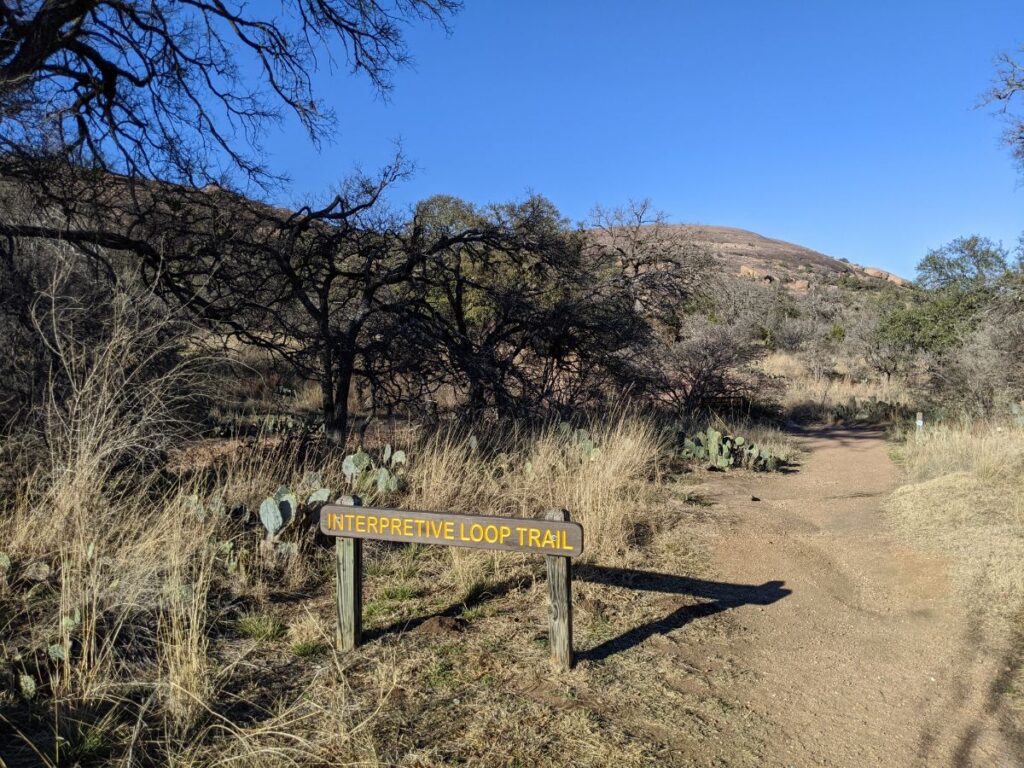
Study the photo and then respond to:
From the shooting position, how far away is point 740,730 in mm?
3547

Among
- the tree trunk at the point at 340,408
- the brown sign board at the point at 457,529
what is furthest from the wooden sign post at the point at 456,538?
the tree trunk at the point at 340,408

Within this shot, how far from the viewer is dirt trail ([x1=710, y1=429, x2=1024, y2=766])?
348cm

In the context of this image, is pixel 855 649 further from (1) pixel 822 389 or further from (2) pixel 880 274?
(2) pixel 880 274

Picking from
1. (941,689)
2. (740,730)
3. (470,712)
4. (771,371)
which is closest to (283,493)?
(470,712)

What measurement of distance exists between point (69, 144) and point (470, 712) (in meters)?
7.45

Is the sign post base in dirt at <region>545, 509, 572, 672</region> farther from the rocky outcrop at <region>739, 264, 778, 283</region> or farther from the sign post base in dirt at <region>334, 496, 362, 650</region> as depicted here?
the rocky outcrop at <region>739, 264, 778, 283</region>

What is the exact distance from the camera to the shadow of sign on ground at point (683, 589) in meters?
5.03

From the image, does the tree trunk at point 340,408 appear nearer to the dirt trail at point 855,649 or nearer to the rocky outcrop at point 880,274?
the dirt trail at point 855,649

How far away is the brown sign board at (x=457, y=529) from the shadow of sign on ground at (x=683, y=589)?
1.23 metres

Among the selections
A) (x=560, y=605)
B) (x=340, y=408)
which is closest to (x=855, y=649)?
(x=560, y=605)

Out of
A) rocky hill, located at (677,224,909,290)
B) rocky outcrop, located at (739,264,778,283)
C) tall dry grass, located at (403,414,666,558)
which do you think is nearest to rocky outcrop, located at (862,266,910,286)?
rocky hill, located at (677,224,909,290)

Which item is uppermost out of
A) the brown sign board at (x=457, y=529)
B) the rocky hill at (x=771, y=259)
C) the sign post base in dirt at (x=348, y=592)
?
the rocky hill at (x=771, y=259)

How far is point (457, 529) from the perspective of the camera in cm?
404

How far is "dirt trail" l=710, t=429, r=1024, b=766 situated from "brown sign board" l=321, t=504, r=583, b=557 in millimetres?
1165
